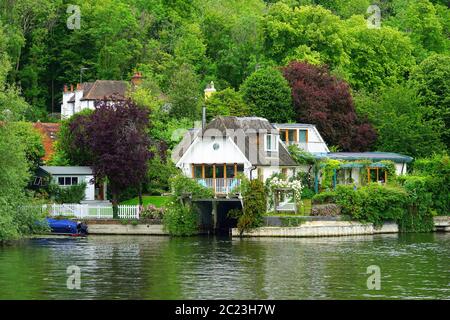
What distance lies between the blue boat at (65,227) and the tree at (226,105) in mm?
19148

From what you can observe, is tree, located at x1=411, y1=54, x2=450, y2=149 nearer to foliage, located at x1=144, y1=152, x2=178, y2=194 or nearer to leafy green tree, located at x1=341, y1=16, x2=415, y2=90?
leafy green tree, located at x1=341, y1=16, x2=415, y2=90

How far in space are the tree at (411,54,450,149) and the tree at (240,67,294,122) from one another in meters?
10.8

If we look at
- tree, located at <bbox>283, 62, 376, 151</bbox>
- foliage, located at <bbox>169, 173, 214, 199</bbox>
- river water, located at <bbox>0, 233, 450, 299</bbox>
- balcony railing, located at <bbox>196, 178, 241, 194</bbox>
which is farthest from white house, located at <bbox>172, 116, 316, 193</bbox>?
tree, located at <bbox>283, 62, 376, 151</bbox>

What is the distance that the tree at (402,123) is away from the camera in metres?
90.1

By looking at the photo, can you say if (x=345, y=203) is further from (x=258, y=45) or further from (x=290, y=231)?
(x=258, y=45)

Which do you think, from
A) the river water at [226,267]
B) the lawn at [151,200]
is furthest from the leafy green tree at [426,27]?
the river water at [226,267]

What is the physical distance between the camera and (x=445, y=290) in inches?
1976

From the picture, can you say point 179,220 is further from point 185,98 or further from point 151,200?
point 185,98

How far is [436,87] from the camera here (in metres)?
95.8

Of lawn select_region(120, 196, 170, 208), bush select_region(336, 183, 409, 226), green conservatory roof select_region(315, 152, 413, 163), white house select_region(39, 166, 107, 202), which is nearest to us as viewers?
bush select_region(336, 183, 409, 226)

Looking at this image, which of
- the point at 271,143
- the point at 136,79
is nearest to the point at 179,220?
the point at 271,143

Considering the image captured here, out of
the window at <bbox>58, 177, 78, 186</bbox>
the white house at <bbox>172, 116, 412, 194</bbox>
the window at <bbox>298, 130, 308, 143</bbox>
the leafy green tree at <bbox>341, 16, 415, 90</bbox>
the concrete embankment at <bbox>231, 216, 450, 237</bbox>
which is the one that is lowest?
the concrete embankment at <bbox>231, 216, 450, 237</bbox>

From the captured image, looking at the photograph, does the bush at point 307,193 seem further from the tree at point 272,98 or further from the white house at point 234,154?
the tree at point 272,98

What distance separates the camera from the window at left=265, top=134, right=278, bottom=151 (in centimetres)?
8044
